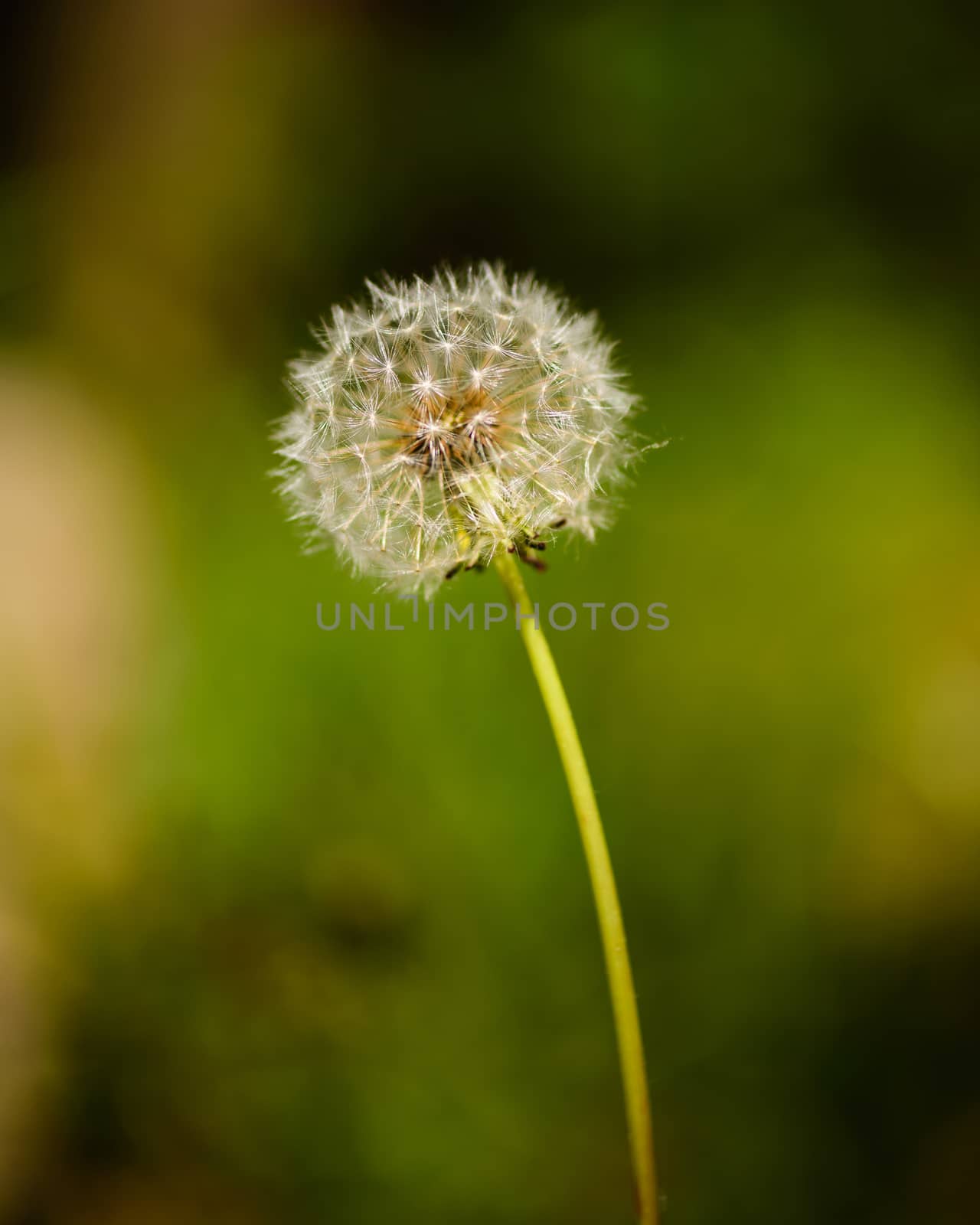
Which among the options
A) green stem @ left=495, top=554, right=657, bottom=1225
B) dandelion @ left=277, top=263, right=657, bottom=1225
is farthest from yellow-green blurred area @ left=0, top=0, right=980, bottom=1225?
green stem @ left=495, top=554, right=657, bottom=1225

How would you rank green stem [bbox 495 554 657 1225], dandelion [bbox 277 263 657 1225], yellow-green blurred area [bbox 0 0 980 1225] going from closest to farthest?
green stem [bbox 495 554 657 1225], dandelion [bbox 277 263 657 1225], yellow-green blurred area [bbox 0 0 980 1225]

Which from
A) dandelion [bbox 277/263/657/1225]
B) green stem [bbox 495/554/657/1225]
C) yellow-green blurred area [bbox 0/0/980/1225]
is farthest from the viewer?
yellow-green blurred area [bbox 0/0/980/1225]

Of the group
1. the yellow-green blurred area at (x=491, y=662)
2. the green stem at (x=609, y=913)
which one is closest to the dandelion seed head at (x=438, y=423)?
the green stem at (x=609, y=913)

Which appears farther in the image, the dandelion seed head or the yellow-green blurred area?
the yellow-green blurred area

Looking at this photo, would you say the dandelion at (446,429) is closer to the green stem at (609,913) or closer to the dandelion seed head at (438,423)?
the dandelion seed head at (438,423)

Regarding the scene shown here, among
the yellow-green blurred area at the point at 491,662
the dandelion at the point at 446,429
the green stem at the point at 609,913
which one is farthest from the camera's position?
the yellow-green blurred area at the point at 491,662

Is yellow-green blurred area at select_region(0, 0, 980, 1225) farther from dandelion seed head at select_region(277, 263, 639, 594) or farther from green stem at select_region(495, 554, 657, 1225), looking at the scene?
green stem at select_region(495, 554, 657, 1225)
